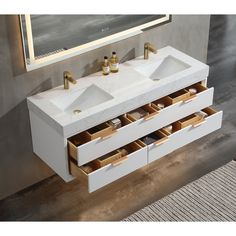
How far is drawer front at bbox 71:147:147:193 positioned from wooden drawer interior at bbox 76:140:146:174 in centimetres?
4

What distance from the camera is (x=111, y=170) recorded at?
3.78 meters

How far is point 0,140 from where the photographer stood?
12.6 ft

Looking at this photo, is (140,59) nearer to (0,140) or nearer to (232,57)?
(0,140)

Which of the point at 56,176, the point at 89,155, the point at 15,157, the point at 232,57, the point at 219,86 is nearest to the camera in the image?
the point at 89,155

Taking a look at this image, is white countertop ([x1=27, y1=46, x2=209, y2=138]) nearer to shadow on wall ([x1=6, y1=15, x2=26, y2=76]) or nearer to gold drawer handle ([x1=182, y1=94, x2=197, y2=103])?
gold drawer handle ([x1=182, y1=94, x2=197, y2=103])

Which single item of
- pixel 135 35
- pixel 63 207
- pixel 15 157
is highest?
pixel 135 35

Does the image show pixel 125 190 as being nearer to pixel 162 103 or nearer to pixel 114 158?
pixel 114 158

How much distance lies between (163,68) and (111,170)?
974 millimetres

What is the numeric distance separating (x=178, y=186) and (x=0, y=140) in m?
1.27

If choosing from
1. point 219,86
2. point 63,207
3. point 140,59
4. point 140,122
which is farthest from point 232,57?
point 63,207

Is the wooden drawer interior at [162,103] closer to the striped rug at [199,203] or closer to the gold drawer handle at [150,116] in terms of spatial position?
the gold drawer handle at [150,116]

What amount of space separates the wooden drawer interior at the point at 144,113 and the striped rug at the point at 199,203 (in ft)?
1.91

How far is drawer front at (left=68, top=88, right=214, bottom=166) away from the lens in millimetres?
3676

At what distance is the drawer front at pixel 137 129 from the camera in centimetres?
368
